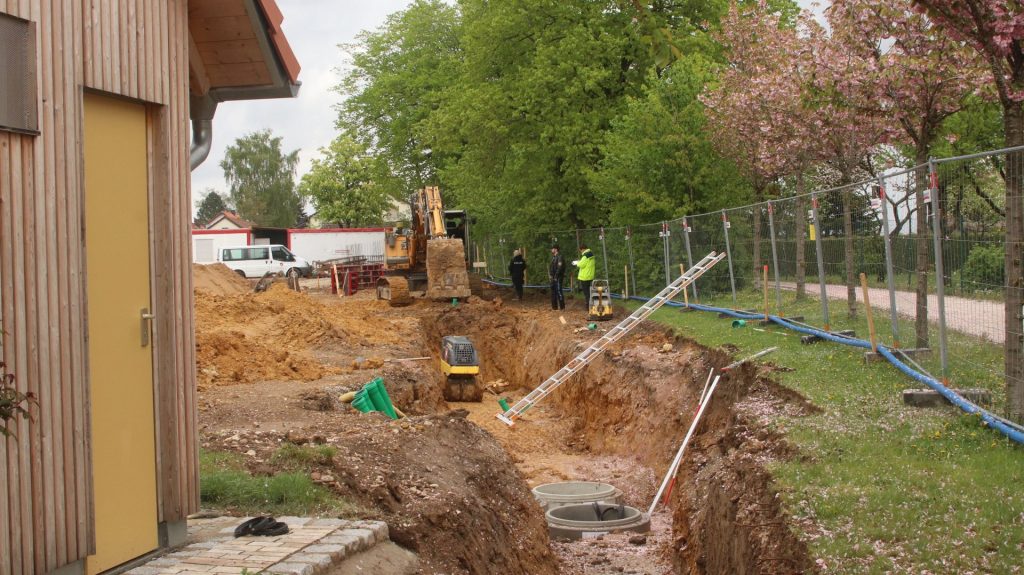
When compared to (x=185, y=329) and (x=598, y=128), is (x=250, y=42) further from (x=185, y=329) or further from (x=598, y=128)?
(x=598, y=128)

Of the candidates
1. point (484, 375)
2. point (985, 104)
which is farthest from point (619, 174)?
point (985, 104)

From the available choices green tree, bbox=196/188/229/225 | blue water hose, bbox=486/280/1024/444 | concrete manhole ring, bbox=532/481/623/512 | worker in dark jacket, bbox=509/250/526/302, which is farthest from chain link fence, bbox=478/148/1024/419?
green tree, bbox=196/188/229/225

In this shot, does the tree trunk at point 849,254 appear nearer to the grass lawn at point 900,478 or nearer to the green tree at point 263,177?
the grass lawn at point 900,478

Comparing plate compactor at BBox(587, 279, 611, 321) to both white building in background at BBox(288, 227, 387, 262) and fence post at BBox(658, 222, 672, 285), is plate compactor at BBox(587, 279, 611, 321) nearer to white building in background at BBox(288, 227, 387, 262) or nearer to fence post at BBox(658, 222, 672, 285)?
fence post at BBox(658, 222, 672, 285)

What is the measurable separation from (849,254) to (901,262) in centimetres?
225

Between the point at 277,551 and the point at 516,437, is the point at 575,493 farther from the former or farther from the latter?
the point at 277,551

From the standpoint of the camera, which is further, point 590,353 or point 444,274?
point 444,274

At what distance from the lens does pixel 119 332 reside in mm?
6082

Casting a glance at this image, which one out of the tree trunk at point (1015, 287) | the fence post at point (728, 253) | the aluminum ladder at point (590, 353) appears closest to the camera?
the tree trunk at point (1015, 287)

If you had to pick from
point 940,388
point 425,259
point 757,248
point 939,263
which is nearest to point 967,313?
point 939,263

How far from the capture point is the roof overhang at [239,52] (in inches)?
285

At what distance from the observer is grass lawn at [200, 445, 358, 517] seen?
7371 millimetres

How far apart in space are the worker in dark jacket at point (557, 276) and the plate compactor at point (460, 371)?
5.56 meters

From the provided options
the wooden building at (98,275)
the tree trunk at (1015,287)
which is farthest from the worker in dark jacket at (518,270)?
the wooden building at (98,275)
